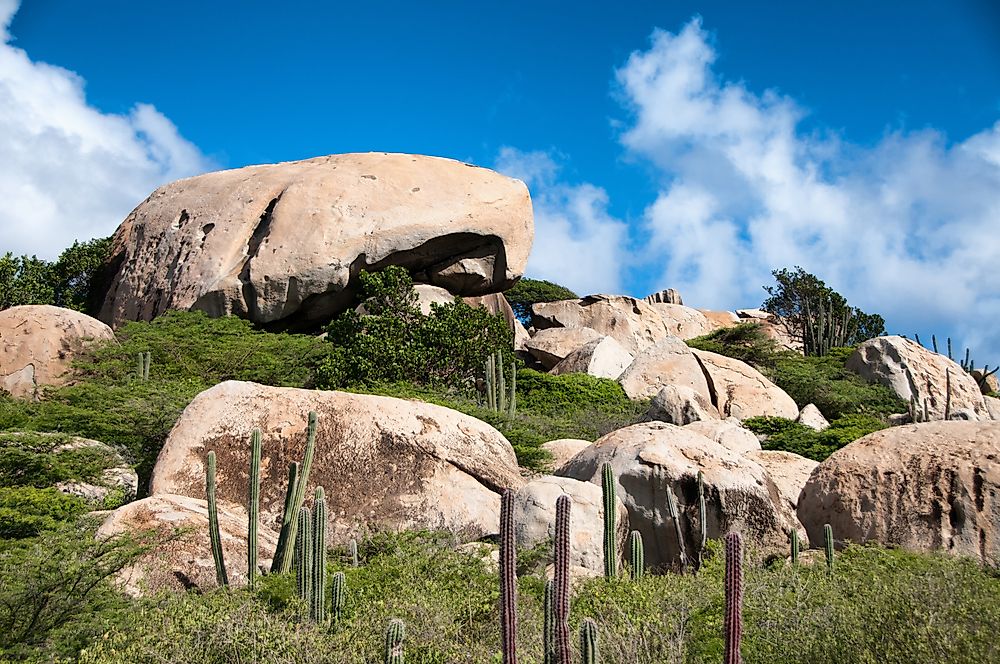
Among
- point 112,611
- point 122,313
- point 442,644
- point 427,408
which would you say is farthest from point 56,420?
point 122,313

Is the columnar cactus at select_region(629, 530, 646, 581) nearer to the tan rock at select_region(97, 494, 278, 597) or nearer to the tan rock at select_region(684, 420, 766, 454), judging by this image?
the tan rock at select_region(97, 494, 278, 597)

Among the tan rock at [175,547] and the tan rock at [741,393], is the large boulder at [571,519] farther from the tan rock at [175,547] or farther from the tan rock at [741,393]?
the tan rock at [741,393]

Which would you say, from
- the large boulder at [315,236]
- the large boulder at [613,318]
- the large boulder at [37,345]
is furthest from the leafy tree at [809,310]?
the large boulder at [37,345]

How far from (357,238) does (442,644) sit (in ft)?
59.4

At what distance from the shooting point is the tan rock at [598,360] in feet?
93.5

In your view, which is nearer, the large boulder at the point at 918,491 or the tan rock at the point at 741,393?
the large boulder at the point at 918,491

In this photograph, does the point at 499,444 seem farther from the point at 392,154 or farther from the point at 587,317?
the point at 587,317

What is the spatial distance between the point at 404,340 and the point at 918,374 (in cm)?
1483

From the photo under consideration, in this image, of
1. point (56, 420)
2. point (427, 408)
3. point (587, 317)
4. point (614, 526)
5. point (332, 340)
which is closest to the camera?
point (614, 526)

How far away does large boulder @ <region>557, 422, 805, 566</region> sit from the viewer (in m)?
12.3

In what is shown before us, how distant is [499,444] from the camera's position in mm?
14258

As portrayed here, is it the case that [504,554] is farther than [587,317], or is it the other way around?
[587,317]

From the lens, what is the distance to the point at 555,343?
32.7 meters

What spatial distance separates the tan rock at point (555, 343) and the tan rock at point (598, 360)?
2006 mm
